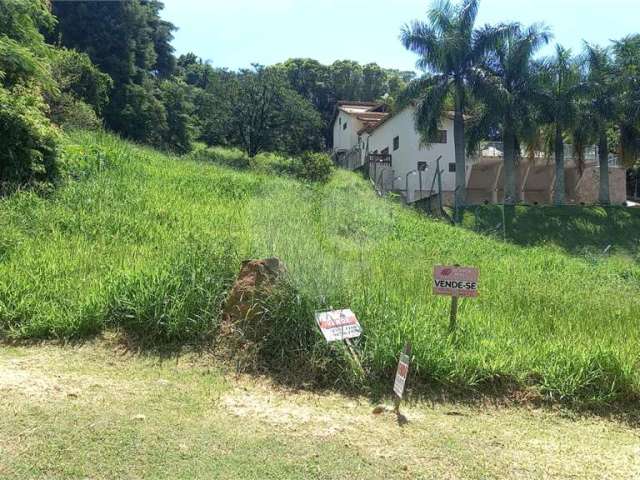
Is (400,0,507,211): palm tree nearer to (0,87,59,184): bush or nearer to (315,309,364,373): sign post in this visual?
(0,87,59,184): bush

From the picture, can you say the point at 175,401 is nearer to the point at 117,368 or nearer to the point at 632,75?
the point at 117,368

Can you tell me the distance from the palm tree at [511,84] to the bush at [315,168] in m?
7.23

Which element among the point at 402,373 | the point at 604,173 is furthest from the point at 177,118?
the point at 402,373

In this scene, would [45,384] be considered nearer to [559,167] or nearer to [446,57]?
[446,57]

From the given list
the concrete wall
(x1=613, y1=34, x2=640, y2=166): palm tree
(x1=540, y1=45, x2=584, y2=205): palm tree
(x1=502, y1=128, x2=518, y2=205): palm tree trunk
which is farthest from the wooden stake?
the concrete wall

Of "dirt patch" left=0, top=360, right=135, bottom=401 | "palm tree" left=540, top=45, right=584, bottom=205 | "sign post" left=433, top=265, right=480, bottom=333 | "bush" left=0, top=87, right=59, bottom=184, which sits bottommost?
"dirt patch" left=0, top=360, right=135, bottom=401

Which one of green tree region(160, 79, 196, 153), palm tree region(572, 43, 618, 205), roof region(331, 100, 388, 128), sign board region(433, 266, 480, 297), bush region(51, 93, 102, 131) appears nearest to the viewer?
sign board region(433, 266, 480, 297)

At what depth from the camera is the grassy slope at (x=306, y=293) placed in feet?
16.3

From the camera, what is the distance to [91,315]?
545 centimetres

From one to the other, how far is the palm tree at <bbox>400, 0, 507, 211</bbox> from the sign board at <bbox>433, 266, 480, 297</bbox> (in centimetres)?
2015

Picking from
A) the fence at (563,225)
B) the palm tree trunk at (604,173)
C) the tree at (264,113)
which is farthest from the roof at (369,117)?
the fence at (563,225)

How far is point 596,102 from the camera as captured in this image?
28.6 metres

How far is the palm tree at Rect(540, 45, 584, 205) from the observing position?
86.7 ft

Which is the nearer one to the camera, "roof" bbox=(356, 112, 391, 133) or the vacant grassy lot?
the vacant grassy lot
